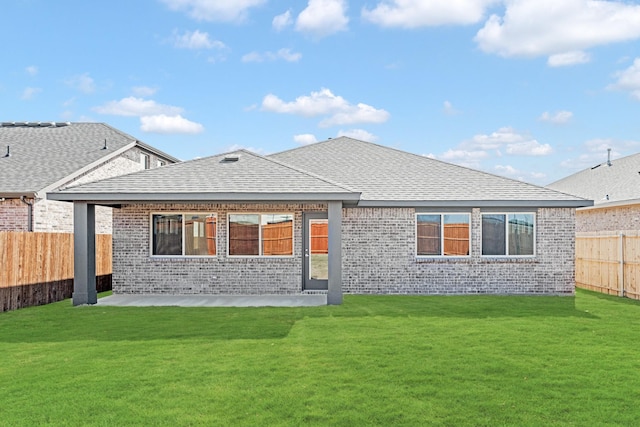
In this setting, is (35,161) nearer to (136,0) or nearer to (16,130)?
(16,130)

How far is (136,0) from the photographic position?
642 inches

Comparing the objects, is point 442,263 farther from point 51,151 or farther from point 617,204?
point 51,151

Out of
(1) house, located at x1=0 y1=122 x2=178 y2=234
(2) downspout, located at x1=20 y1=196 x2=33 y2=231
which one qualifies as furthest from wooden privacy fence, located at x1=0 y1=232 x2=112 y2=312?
(1) house, located at x1=0 y1=122 x2=178 y2=234

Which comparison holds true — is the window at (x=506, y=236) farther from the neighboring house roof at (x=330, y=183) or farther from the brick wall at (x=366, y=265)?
the neighboring house roof at (x=330, y=183)

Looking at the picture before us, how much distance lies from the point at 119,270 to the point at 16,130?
13.0 m

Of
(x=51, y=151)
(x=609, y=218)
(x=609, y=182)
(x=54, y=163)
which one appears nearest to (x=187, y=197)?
(x=54, y=163)

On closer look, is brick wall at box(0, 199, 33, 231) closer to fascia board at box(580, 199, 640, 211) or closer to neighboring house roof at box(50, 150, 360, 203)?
neighboring house roof at box(50, 150, 360, 203)

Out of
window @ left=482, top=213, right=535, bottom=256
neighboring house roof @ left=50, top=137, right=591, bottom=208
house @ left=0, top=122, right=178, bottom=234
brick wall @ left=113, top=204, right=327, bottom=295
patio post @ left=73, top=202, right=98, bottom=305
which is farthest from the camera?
house @ left=0, top=122, right=178, bottom=234

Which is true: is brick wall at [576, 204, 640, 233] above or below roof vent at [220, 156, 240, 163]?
below

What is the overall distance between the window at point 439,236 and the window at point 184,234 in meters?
5.77

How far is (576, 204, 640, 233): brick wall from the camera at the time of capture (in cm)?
1830

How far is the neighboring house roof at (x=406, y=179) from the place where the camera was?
49.6 feet

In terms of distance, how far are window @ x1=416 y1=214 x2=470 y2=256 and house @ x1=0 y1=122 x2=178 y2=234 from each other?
11.4 m

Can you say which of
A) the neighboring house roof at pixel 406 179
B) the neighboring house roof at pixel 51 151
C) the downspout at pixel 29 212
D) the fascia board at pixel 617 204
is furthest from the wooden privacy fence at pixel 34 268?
the fascia board at pixel 617 204
